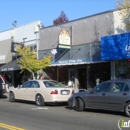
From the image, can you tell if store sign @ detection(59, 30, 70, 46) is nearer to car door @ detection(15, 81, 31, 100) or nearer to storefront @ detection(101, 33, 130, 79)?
storefront @ detection(101, 33, 130, 79)

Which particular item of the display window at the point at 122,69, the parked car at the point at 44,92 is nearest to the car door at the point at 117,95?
the parked car at the point at 44,92

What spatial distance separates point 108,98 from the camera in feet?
36.7

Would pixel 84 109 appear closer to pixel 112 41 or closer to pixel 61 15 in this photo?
pixel 112 41

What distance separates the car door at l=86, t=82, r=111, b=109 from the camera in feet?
37.5

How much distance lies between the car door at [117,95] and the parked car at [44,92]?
383 centimetres

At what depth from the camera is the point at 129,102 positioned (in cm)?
1052

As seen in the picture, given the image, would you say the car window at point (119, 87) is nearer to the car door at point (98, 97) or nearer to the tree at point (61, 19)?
the car door at point (98, 97)

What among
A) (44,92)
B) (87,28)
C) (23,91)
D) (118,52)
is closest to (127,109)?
(44,92)

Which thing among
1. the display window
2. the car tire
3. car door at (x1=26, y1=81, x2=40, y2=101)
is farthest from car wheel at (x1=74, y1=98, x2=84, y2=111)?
the display window

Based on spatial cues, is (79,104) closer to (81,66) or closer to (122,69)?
(122,69)

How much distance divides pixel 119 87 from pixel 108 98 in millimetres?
633

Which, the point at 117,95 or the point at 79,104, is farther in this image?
the point at 79,104

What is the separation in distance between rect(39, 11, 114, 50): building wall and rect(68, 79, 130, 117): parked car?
25.7 ft

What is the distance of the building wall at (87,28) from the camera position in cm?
1919
